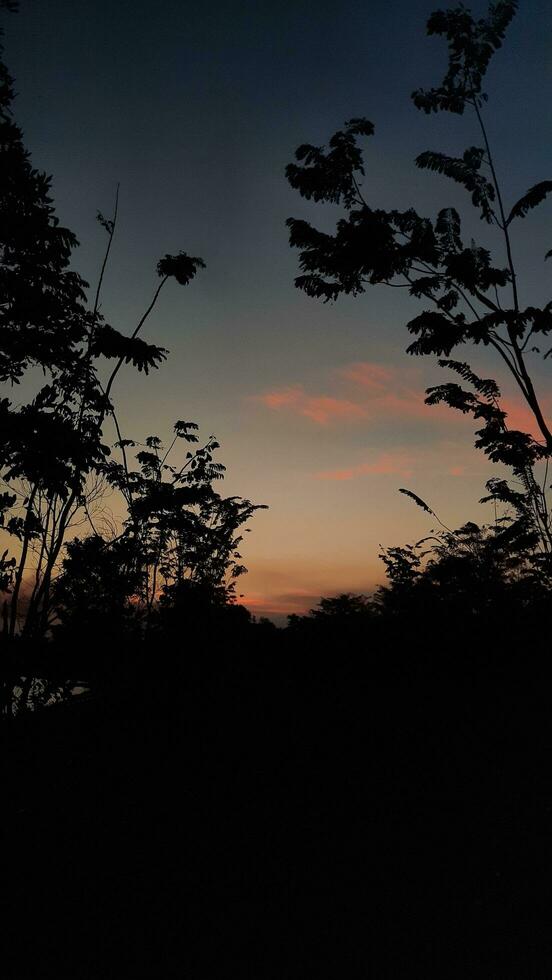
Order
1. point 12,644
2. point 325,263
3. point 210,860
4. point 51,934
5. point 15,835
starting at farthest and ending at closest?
point 325,263, point 12,644, point 15,835, point 210,860, point 51,934

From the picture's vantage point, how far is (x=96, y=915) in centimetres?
447

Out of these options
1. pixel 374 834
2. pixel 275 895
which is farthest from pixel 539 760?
pixel 275 895

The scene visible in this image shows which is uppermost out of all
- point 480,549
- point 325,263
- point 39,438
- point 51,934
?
point 325,263

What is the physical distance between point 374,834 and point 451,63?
1283 centimetres

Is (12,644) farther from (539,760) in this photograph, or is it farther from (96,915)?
(539,760)

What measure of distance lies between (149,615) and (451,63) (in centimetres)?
1287

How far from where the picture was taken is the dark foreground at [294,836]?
3902 mm

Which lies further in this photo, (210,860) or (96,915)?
(210,860)

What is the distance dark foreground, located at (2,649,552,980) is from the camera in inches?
154

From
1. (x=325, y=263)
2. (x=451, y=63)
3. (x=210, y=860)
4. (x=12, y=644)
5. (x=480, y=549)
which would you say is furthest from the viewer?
(x=480, y=549)

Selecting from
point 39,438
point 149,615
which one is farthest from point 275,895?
point 149,615

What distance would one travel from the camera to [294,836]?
5324 mm

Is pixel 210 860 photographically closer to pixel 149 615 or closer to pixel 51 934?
pixel 51 934

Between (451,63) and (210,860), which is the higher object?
(451,63)
